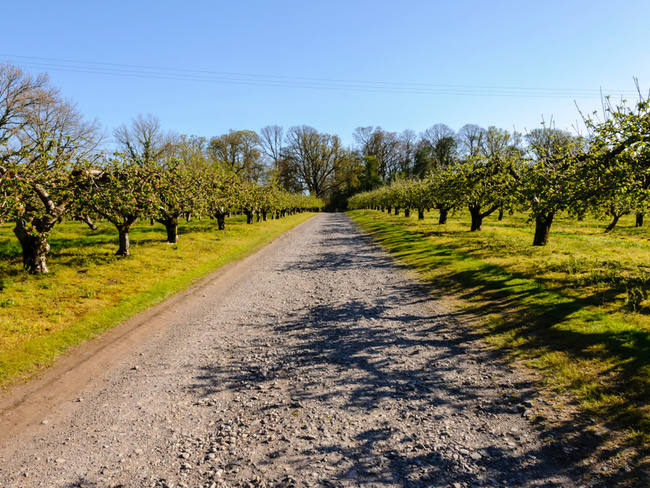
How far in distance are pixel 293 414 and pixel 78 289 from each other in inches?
412

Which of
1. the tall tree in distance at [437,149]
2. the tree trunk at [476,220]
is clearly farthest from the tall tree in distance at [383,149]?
the tree trunk at [476,220]

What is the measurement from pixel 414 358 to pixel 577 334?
3.86 meters

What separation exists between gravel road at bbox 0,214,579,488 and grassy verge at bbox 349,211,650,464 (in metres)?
0.88

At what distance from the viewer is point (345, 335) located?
7.98 meters

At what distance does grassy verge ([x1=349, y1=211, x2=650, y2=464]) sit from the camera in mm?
5019

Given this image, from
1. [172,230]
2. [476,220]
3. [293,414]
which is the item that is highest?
[476,220]

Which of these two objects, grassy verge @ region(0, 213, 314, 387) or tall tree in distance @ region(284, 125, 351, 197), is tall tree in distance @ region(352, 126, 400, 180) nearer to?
tall tree in distance @ region(284, 125, 351, 197)

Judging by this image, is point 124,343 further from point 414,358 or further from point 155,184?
point 155,184

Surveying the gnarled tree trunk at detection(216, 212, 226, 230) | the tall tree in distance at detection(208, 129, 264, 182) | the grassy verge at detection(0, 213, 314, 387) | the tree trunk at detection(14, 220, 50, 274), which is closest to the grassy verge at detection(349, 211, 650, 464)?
the grassy verge at detection(0, 213, 314, 387)

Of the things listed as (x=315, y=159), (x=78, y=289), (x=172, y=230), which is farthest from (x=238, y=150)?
(x=78, y=289)

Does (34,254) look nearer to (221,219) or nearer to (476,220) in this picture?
(221,219)

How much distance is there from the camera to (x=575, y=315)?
27.5 ft

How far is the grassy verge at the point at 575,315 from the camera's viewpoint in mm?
5019

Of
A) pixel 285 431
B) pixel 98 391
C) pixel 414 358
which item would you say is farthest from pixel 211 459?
pixel 414 358
